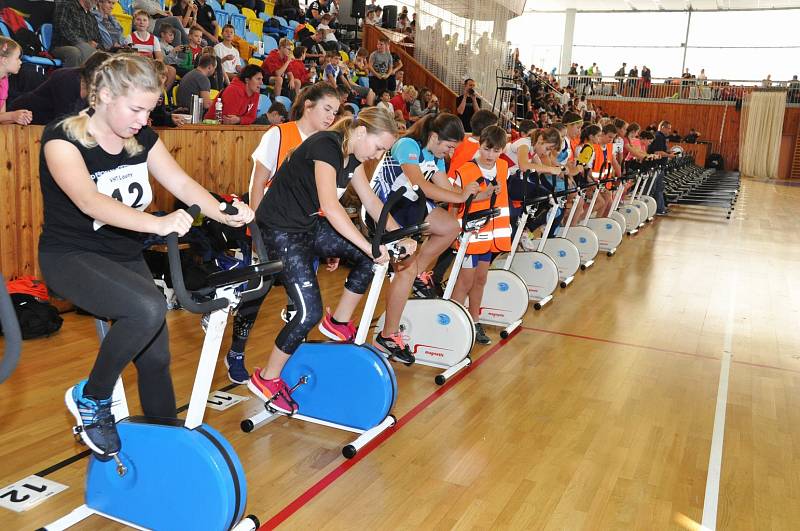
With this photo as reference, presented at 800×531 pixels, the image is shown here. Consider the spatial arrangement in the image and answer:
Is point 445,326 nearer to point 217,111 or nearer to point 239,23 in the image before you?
point 217,111

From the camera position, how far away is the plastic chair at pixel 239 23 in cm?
1122

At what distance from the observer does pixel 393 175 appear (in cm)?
415

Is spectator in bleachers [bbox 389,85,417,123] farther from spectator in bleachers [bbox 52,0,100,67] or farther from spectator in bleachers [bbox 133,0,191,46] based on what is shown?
spectator in bleachers [bbox 52,0,100,67]

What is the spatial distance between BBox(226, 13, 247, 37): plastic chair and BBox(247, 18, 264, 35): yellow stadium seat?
20 centimetres

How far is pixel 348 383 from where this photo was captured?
10.9ft

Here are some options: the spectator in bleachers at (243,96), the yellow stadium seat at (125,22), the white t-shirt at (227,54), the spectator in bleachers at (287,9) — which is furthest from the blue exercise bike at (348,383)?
the spectator in bleachers at (287,9)

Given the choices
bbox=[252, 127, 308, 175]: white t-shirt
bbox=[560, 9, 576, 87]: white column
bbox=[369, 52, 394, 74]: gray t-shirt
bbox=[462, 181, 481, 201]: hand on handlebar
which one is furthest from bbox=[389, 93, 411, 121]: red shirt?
bbox=[560, 9, 576, 87]: white column

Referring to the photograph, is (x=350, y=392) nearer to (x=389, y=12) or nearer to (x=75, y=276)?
(x=75, y=276)

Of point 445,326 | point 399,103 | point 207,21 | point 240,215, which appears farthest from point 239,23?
point 240,215

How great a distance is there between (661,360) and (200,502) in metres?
3.58

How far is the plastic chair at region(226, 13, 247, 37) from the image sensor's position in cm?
1122

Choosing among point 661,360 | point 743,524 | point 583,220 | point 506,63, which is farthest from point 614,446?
point 506,63

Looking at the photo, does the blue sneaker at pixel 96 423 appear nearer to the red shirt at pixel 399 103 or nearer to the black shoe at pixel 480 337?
the black shoe at pixel 480 337

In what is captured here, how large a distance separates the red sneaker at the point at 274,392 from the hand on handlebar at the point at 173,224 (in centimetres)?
145
